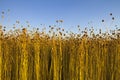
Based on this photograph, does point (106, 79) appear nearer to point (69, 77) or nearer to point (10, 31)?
point (69, 77)

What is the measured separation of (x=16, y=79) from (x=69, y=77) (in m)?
0.76

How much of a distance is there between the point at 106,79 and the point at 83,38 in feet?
2.27

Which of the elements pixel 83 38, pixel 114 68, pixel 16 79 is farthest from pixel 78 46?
pixel 16 79

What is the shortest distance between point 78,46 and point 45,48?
0.51m

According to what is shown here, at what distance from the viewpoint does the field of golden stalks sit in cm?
561

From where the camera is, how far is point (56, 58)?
5754mm

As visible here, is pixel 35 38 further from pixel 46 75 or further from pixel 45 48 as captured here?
pixel 46 75

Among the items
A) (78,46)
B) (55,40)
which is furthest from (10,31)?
(78,46)

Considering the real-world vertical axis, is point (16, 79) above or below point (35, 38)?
below

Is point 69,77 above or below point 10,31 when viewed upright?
below

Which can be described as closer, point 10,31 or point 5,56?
point 5,56

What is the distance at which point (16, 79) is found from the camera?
5.60 m

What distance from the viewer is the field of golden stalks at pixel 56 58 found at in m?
5.61

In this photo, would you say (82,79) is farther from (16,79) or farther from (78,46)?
(16,79)
